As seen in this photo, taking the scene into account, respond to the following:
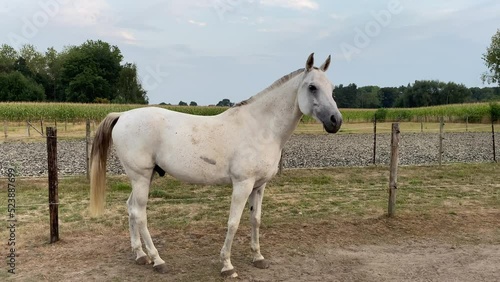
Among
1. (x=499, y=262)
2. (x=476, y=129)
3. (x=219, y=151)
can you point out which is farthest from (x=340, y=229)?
(x=476, y=129)

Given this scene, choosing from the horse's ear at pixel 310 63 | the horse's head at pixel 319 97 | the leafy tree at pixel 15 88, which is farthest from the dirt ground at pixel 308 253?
the leafy tree at pixel 15 88

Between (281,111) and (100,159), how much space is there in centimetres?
210

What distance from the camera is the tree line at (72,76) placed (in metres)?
52.3

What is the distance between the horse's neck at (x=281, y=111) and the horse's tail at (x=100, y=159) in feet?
5.38

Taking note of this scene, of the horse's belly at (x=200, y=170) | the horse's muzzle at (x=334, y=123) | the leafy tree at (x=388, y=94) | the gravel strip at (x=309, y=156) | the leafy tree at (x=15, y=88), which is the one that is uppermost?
the leafy tree at (x=388, y=94)

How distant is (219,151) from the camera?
11.7 ft

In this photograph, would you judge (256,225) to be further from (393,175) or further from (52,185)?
(393,175)

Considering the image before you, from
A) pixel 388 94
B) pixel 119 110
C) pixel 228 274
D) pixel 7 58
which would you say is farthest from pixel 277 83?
pixel 388 94

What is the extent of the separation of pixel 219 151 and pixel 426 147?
52.6 ft

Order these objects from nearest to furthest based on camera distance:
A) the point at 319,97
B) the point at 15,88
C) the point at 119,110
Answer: the point at 319,97, the point at 119,110, the point at 15,88

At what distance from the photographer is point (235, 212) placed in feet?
11.7

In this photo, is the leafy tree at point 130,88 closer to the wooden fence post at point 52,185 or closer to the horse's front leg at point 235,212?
the wooden fence post at point 52,185

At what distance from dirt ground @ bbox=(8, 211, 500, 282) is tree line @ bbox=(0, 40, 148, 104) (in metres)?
49.4

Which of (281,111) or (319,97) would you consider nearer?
(319,97)
